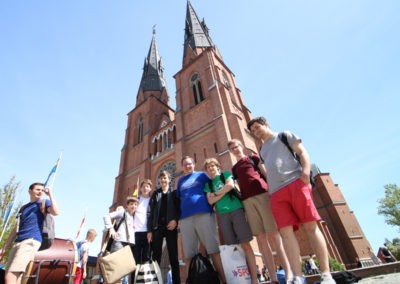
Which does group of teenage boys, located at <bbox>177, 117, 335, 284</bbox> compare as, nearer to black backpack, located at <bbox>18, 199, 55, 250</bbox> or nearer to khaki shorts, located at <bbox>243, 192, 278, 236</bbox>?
khaki shorts, located at <bbox>243, 192, 278, 236</bbox>

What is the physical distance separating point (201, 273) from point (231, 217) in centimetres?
79

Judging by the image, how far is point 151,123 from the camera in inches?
937

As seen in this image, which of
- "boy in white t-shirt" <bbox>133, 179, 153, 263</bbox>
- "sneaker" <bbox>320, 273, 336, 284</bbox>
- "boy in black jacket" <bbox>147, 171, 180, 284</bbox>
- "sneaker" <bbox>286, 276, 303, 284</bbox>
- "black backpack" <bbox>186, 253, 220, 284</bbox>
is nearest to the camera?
"sneaker" <bbox>320, 273, 336, 284</bbox>

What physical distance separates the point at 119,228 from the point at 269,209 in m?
2.52

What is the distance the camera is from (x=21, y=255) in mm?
2832

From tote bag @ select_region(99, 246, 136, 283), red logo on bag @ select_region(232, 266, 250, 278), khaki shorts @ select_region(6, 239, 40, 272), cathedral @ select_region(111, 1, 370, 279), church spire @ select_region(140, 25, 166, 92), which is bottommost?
red logo on bag @ select_region(232, 266, 250, 278)

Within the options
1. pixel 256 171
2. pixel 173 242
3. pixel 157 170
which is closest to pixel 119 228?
pixel 173 242

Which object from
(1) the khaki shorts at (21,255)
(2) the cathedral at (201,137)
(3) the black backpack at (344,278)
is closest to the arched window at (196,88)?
(2) the cathedral at (201,137)

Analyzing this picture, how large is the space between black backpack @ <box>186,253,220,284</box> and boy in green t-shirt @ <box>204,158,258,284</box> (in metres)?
0.42

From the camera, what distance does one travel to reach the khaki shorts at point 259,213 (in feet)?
9.12

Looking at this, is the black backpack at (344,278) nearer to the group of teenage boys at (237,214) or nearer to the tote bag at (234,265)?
the group of teenage boys at (237,214)

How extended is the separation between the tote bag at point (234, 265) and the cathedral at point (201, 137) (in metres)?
9.03

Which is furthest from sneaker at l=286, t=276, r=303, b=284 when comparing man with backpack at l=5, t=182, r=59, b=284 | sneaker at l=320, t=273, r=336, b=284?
man with backpack at l=5, t=182, r=59, b=284

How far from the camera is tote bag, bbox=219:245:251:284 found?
2570 mm
